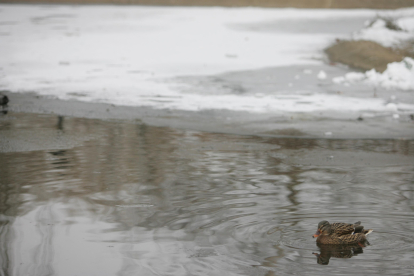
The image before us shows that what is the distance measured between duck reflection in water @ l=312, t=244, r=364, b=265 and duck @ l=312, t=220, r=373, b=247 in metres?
0.05

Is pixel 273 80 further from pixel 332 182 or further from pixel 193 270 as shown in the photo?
pixel 193 270

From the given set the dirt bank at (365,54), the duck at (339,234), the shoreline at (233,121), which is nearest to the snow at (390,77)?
the dirt bank at (365,54)

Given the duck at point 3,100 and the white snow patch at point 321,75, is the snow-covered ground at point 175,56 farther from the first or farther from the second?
the duck at point 3,100

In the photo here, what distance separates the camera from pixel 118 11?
37.5 m

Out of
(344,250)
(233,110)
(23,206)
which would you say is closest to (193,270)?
(344,250)

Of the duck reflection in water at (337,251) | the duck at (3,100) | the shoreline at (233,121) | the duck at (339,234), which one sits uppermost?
the duck at (339,234)

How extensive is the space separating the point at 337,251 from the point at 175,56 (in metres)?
15.5

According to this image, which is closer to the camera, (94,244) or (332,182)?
(94,244)

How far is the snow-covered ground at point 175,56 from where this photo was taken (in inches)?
508

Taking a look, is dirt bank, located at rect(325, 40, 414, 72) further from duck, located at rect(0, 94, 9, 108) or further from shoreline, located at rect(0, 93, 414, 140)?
duck, located at rect(0, 94, 9, 108)

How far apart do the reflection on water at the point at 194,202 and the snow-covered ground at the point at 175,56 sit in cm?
319

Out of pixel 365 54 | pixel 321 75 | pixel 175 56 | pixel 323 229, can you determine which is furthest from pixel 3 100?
pixel 365 54

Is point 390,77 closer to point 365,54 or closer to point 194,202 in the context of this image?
point 365,54

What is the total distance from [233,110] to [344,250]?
267 inches
